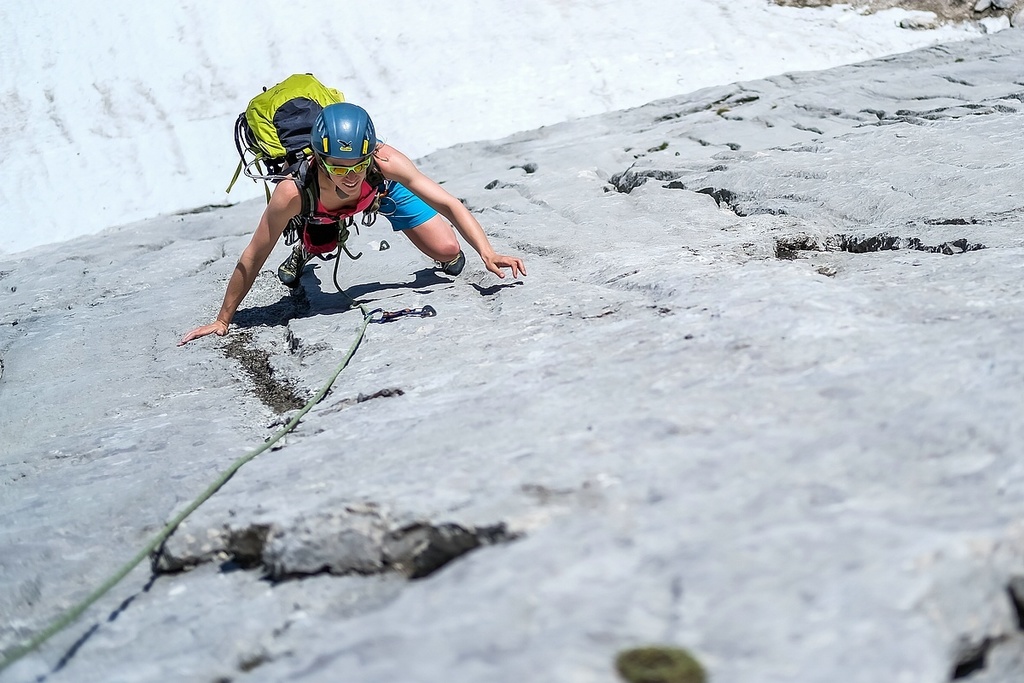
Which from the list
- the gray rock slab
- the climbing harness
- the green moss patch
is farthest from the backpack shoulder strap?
the green moss patch

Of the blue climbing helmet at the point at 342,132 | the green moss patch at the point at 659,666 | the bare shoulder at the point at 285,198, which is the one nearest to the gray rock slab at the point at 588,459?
the green moss patch at the point at 659,666

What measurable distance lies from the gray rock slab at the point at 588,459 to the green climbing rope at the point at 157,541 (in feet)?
0.11

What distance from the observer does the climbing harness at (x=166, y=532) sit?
5.55ft

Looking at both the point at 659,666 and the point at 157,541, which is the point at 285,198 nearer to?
the point at 157,541

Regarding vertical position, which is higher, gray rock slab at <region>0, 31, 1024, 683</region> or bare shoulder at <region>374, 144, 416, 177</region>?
bare shoulder at <region>374, 144, 416, 177</region>

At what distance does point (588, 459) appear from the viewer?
1767 millimetres

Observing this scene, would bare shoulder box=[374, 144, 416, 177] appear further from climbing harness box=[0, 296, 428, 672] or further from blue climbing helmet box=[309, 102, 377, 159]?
climbing harness box=[0, 296, 428, 672]

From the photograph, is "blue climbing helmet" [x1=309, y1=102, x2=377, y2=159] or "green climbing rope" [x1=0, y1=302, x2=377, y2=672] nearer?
"green climbing rope" [x1=0, y1=302, x2=377, y2=672]

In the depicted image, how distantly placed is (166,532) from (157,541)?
0.10 ft

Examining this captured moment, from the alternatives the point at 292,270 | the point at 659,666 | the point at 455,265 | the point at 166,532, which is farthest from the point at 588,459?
the point at 292,270

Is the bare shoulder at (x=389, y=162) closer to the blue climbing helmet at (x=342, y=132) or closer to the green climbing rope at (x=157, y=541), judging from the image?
the blue climbing helmet at (x=342, y=132)

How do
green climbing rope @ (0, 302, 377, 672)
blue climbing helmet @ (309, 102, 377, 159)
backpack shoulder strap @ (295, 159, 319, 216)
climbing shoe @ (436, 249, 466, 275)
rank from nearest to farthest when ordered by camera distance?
green climbing rope @ (0, 302, 377, 672) → blue climbing helmet @ (309, 102, 377, 159) → backpack shoulder strap @ (295, 159, 319, 216) → climbing shoe @ (436, 249, 466, 275)

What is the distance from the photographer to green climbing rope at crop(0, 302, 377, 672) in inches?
66.4

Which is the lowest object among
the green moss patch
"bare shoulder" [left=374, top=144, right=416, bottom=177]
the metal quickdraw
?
the metal quickdraw
